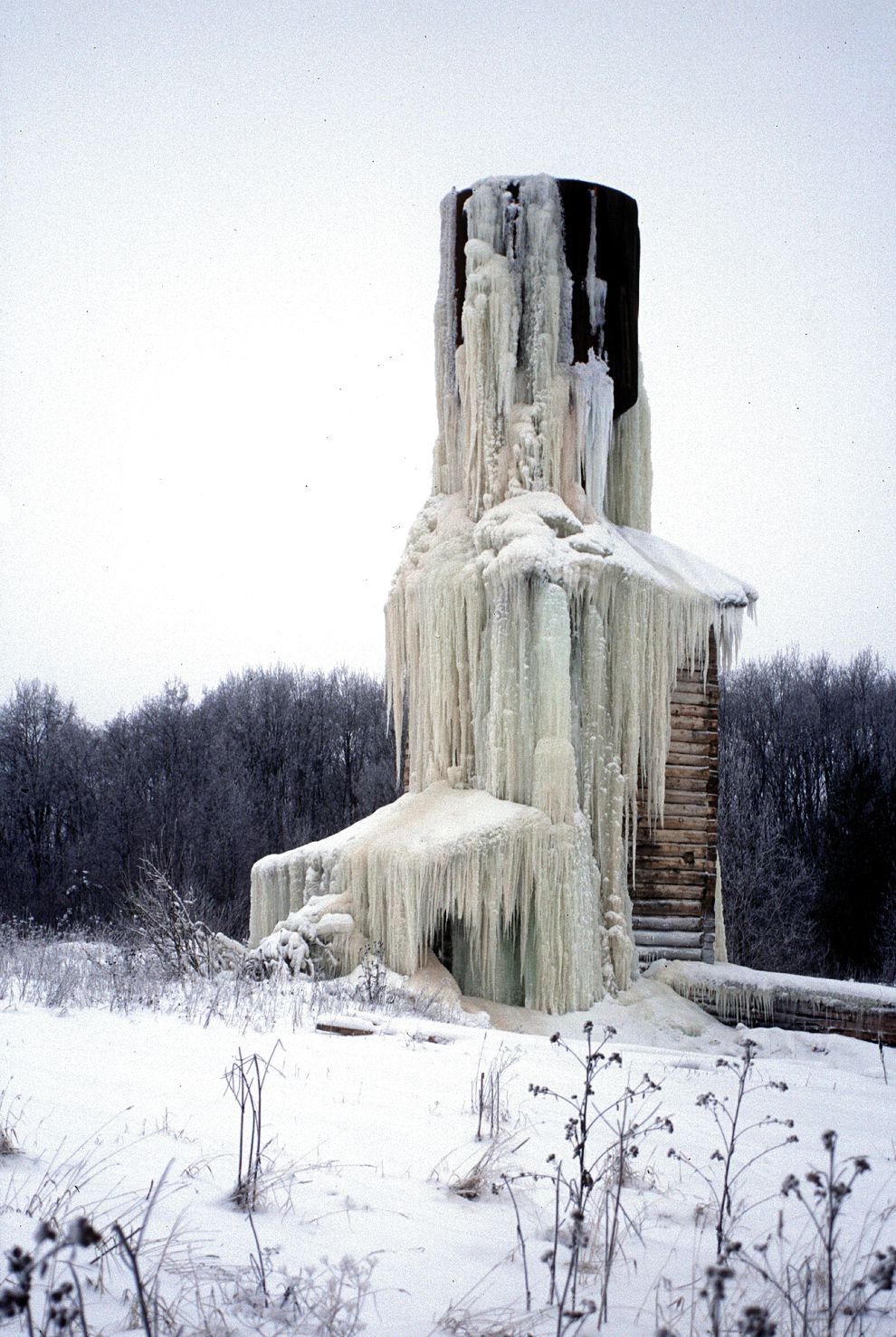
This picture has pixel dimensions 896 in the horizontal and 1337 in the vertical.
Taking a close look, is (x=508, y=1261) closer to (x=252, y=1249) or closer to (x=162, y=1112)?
(x=252, y=1249)

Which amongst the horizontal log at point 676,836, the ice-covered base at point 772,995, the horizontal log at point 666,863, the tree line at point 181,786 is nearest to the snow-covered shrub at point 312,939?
the ice-covered base at point 772,995

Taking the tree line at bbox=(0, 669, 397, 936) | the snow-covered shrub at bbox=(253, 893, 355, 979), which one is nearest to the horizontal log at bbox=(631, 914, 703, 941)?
the snow-covered shrub at bbox=(253, 893, 355, 979)

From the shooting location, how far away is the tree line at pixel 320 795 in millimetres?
26766

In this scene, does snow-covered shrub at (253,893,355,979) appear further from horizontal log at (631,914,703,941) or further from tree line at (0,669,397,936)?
tree line at (0,669,397,936)

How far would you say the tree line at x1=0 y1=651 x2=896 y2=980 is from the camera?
87.8 ft

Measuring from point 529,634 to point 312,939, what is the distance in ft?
13.3

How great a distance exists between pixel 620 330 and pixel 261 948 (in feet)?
28.6

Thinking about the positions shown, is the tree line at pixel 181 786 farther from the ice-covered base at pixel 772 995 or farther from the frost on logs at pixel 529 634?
the ice-covered base at pixel 772 995

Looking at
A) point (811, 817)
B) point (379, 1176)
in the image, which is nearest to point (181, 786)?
point (811, 817)

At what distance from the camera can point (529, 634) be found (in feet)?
37.3

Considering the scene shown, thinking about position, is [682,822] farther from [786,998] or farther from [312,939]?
[312,939]

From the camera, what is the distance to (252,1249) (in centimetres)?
253

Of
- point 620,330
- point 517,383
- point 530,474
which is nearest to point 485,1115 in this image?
point 530,474

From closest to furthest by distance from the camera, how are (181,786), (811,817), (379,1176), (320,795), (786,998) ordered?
(379,1176) → (786,998) → (811,817) → (181,786) → (320,795)
